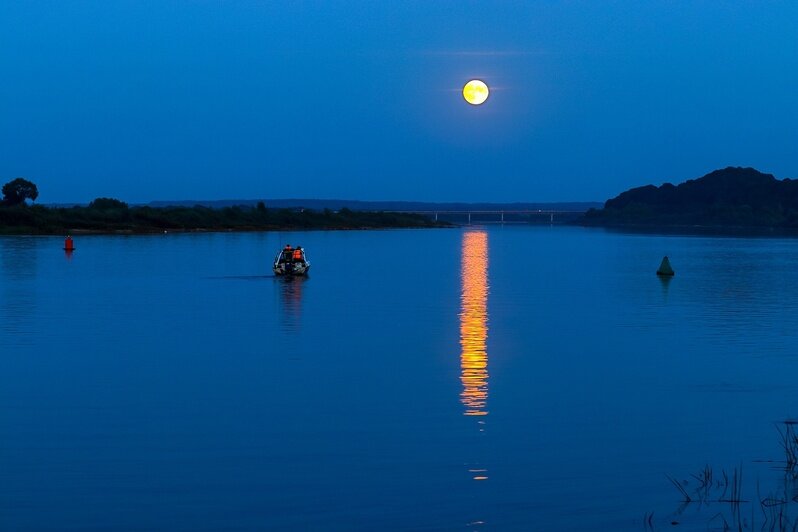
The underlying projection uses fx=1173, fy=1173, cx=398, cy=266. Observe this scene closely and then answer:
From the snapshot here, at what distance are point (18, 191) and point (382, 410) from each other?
17052cm

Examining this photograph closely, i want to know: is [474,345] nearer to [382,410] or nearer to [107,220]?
[382,410]

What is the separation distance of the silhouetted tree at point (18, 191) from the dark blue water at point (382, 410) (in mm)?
139276

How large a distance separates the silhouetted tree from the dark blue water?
5483 inches

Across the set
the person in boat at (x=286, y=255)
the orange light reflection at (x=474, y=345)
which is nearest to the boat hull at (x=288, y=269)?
the person in boat at (x=286, y=255)

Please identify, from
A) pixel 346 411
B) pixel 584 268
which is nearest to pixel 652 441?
pixel 346 411

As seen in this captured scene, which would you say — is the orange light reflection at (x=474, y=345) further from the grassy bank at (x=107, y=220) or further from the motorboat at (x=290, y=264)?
the grassy bank at (x=107, y=220)

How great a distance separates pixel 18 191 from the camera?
595 ft

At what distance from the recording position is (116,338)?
112 ft

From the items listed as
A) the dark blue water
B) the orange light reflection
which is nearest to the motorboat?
the orange light reflection

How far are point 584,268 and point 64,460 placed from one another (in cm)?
6801

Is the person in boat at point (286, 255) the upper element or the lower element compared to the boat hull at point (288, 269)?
upper

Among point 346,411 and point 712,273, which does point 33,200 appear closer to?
point 712,273

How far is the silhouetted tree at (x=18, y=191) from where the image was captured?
181250 millimetres

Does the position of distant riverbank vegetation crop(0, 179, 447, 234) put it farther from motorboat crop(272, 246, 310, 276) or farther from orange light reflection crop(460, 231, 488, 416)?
orange light reflection crop(460, 231, 488, 416)
